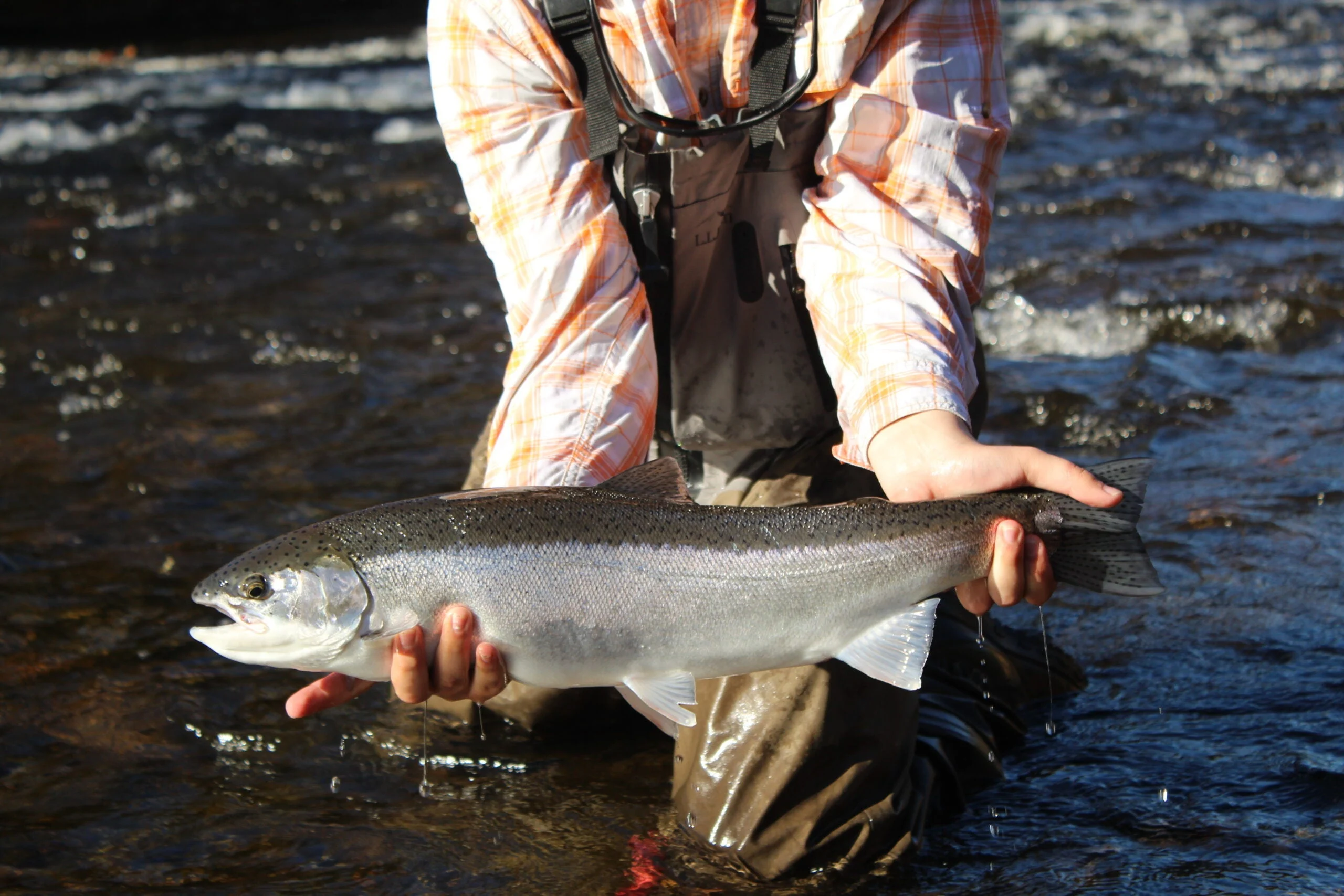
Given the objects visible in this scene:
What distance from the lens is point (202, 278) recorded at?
7.98 metres

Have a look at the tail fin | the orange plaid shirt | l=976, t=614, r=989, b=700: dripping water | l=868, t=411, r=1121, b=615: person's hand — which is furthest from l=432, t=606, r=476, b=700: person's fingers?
l=976, t=614, r=989, b=700: dripping water

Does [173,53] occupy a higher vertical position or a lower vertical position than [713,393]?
higher

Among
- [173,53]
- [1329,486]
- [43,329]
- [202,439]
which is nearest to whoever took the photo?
[1329,486]

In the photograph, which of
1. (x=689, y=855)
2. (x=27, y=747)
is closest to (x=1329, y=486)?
(x=689, y=855)

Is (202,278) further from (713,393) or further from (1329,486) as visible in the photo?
(1329,486)

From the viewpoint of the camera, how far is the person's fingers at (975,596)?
263cm

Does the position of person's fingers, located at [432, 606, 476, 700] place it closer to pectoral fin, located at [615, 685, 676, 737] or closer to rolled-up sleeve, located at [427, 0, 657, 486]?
pectoral fin, located at [615, 685, 676, 737]

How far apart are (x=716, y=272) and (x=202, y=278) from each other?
5.48m

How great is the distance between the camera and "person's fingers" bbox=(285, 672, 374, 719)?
2656 millimetres

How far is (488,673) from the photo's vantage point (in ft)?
8.34

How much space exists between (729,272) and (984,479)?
1.02m

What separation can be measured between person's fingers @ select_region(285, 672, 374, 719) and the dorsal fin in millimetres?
645

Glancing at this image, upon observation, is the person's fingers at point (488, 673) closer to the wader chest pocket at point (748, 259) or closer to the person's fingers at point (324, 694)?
the person's fingers at point (324, 694)

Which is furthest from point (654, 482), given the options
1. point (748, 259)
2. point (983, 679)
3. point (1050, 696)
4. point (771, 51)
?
point (1050, 696)
